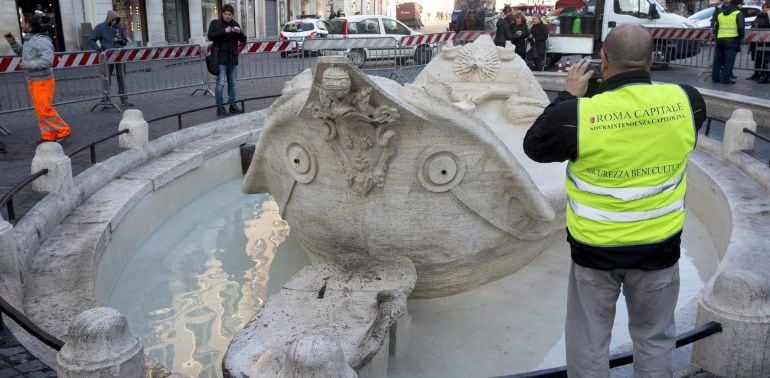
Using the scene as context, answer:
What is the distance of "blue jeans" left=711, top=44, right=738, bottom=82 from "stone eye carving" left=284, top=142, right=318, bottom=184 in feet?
34.7

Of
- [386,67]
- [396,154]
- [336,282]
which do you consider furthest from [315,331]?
[386,67]

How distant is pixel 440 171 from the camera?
4.03 meters

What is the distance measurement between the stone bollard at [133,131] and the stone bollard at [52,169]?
5.08 feet

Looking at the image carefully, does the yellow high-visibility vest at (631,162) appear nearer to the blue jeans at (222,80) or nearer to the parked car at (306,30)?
the blue jeans at (222,80)

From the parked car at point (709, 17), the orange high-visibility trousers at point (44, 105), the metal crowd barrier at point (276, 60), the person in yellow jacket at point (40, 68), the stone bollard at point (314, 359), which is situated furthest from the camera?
the parked car at point (709, 17)

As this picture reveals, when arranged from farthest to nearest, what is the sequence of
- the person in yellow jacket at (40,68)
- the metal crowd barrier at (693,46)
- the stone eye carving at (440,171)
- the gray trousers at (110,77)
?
the metal crowd barrier at (693,46)
the gray trousers at (110,77)
the person in yellow jacket at (40,68)
the stone eye carving at (440,171)

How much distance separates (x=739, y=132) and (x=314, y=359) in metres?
5.78

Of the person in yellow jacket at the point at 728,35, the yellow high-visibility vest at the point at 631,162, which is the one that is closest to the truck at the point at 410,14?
the person in yellow jacket at the point at 728,35

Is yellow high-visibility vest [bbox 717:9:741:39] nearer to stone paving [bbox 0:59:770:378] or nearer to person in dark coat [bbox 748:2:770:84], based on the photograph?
stone paving [bbox 0:59:770:378]

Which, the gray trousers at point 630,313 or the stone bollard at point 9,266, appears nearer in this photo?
the gray trousers at point 630,313

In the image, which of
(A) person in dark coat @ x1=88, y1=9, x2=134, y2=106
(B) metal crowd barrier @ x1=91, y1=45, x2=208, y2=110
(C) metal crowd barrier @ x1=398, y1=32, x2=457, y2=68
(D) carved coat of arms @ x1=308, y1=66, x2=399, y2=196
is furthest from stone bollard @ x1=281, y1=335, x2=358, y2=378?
(C) metal crowd barrier @ x1=398, y1=32, x2=457, y2=68

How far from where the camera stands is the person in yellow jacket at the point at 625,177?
2359 mm

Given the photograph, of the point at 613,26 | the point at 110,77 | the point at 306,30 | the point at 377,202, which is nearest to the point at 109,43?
the point at 110,77

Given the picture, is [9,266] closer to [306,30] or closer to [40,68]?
[40,68]
